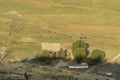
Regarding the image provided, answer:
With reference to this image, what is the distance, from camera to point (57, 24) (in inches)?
2667

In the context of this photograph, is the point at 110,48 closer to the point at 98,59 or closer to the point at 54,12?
the point at 98,59

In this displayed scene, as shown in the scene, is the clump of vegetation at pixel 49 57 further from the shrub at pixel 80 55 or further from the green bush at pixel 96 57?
the green bush at pixel 96 57

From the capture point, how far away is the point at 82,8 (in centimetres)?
8256

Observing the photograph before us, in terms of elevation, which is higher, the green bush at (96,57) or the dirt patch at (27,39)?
the dirt patch at (27,39)

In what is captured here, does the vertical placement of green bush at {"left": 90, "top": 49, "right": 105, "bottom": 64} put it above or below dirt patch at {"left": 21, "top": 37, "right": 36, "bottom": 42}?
below

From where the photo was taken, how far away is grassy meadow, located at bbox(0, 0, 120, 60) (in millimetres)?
55122

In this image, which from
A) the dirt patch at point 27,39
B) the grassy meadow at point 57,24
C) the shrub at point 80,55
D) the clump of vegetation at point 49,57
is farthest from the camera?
the dirt patch at point 27,39

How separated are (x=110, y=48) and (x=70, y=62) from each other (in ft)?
32.4

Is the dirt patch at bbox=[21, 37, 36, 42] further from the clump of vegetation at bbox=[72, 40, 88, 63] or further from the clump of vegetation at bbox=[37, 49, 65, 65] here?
the clump of vegetation at bbox=[72, 40, 88, 63]

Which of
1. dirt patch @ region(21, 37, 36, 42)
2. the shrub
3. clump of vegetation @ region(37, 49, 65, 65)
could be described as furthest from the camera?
dirt patch @ region(21, 37, 36, 42)

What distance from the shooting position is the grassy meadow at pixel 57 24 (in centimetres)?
5512

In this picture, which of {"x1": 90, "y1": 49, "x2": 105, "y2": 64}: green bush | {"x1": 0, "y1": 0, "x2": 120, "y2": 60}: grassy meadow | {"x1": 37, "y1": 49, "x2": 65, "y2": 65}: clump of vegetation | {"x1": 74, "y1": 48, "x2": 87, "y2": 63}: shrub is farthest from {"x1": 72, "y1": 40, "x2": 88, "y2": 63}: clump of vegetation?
{"x1": 0, "y1": 0, "x2": 120, "y2": 60}: grassy meadow

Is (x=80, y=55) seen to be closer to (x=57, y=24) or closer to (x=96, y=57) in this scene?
(x=96, y=57)

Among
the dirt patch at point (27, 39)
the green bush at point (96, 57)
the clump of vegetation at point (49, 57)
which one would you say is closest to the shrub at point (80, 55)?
the green bush at point (96, 57)
